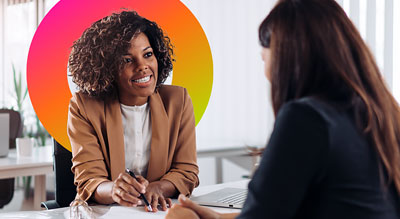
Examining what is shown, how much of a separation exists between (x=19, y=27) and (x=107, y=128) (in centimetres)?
494

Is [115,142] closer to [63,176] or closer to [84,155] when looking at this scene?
[84,155]

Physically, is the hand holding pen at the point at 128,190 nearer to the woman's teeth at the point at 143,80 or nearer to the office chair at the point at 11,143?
the woman's teeth at the point at 143,80

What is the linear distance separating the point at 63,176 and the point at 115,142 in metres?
0.41

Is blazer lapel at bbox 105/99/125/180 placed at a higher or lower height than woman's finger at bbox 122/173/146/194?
higher

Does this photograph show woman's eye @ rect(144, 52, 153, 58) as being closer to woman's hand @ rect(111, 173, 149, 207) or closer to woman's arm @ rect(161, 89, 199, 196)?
woman's arm @ rect(161, 89, 199, 196)

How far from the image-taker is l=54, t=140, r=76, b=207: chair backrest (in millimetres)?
1829

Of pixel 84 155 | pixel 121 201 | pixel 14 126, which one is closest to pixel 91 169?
pixel 84 155

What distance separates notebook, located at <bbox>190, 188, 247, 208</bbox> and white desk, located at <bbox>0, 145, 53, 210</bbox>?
5.41ft

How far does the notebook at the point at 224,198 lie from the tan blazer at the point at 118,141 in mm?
92

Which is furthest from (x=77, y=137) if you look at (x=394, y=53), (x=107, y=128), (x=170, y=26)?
(x=394, y=53)

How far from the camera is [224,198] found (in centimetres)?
150

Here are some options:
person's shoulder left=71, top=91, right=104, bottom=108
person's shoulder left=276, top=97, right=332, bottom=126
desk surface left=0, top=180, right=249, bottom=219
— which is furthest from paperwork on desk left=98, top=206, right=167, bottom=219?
person's shoulder left=276, top=97, right=332, bottom=126

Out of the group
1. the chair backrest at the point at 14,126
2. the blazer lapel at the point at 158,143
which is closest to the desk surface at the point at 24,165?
the chair backrest at the point at 14,126

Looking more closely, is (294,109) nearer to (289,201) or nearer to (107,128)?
(289,201)
